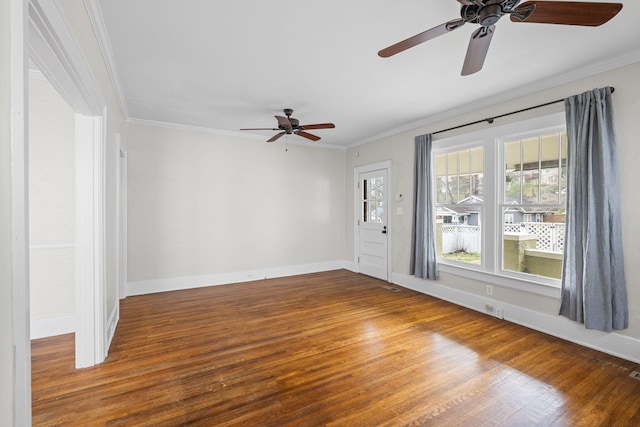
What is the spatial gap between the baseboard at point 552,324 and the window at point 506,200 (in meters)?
0.38

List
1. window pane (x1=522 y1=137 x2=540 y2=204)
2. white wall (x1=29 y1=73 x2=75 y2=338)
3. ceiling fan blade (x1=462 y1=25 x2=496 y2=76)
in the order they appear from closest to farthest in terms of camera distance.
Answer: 1. ceiling fan blade (x1=462 y1=25 x2=496 y2=76)
2. white wall (x1=29 y1=73 x2=75 y2=338)
3. window pane (x1=522 y1=137 x2=540 y2=204)

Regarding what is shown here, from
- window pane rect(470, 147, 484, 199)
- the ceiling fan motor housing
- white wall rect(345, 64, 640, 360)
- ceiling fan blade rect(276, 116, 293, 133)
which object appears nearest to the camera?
the ceiling fan motor housing

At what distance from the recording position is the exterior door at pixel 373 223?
544 centimetres

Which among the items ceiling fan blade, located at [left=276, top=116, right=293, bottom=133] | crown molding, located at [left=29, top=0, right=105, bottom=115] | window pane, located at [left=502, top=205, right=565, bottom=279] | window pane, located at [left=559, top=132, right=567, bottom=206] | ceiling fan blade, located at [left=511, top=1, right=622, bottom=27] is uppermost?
ceiling fan blade, located at [left=276, top=116, right=293, bottom=133]

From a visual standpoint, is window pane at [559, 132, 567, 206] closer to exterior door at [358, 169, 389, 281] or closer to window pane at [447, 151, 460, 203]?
window pane at [447, 151, 460, 203]

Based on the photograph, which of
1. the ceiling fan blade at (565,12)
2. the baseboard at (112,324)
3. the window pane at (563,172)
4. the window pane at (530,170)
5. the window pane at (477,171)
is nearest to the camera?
the ceiling fan blade at (565,12)

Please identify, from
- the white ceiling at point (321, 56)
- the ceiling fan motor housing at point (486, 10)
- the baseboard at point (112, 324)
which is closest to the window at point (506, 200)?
the white ceiling at point (321, 56)

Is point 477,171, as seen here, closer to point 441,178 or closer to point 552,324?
point 441,178

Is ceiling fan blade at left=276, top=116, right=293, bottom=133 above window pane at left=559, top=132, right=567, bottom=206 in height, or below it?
above

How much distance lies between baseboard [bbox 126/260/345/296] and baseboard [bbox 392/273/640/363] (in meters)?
2.38

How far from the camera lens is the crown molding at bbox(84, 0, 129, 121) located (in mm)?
1992

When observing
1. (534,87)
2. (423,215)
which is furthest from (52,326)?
(534,87)

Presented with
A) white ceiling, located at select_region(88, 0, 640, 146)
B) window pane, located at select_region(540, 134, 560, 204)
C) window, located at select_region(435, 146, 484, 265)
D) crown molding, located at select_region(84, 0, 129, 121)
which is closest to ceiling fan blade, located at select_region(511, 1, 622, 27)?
white ceiling, located at select_region(88, 0, 640, 146)

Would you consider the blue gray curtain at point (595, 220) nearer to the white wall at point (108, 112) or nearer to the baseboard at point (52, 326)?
the white wall at point (108, 112)
